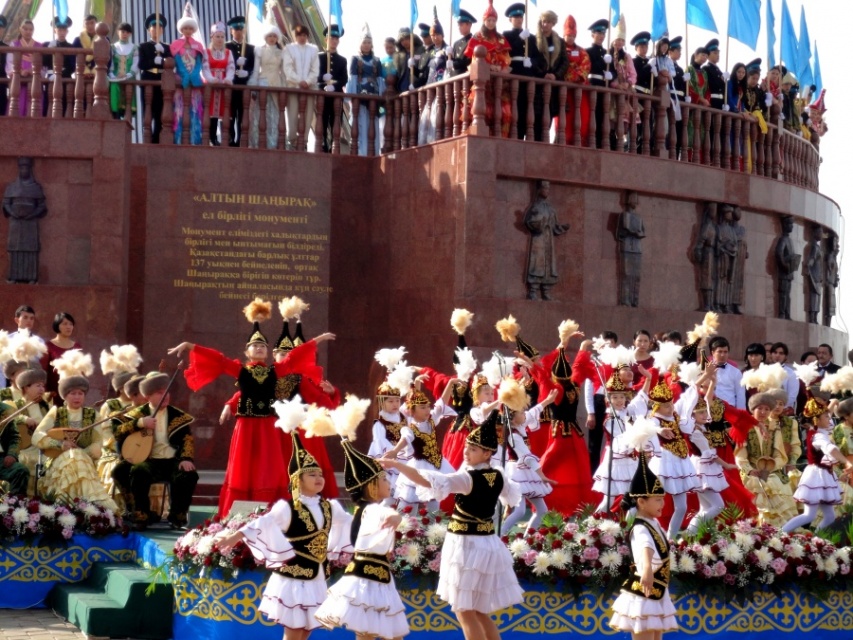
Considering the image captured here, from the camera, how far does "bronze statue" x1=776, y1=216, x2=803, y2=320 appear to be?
69.4 ft

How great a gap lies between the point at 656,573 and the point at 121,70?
11997 millimetres

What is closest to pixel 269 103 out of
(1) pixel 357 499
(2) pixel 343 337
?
(2) pixel 343 337

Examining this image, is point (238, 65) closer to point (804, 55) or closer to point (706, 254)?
point (706, 254)

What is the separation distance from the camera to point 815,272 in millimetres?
22188

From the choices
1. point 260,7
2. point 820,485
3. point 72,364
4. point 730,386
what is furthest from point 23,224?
point 820,485

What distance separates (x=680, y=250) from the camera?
19859 millimetres

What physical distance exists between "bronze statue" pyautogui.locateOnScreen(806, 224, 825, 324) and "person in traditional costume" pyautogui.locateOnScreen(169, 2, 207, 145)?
9.13 m

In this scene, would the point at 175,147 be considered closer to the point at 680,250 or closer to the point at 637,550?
the point at 680,250

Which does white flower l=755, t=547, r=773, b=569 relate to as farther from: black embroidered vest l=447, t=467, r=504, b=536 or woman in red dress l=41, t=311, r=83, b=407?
woman in red dress l=41, t=311, r=83, b=407

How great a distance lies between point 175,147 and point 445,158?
11.2 ft

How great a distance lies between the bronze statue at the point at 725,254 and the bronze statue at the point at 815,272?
2.31 meters

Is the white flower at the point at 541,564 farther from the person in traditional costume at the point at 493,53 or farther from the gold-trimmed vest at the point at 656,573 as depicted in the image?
the person in traditional costume at the point at 493,53

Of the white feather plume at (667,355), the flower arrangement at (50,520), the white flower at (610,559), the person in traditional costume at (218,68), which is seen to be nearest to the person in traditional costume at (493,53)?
the person in traditional costume at (218,68)

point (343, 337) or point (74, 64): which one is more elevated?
point (74, 64)
